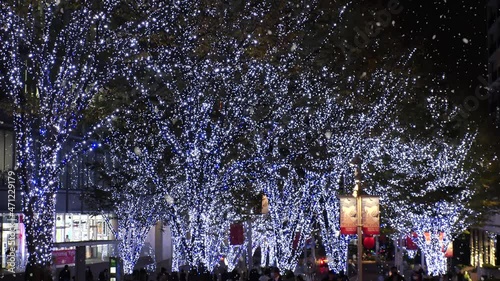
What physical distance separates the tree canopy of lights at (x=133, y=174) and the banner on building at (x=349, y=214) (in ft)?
19.8

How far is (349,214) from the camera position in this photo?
17.3 meters

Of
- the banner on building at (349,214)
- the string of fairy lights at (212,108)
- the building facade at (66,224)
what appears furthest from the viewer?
the building facade at (66,224)

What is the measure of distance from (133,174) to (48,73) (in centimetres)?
1454

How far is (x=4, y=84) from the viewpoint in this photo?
1686 centimetres

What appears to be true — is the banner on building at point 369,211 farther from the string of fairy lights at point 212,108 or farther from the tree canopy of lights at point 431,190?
the tree canopy of lights at point 431,190

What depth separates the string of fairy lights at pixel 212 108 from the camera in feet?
52.1

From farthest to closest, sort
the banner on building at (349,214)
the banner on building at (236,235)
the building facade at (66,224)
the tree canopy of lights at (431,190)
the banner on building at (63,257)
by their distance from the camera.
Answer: the banner on building at (63,257), the tree canopy of lights at (431,190), the building facade at (66,224), the banner on building at (236,235), the banner on building at (349,214)

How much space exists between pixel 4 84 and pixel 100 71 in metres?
2.23

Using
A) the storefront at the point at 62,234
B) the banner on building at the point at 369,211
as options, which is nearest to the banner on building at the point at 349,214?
the banner on building at the point at 369,211

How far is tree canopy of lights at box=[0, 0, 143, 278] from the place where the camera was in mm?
15320

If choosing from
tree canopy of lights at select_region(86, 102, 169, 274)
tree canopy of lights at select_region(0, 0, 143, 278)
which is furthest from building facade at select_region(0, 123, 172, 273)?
tree canopy of lights at select_region(0, 0, 143, 278)

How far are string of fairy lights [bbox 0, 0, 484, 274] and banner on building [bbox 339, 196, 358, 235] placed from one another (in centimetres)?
372

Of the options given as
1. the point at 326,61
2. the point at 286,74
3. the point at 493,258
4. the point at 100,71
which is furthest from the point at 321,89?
the point at 493,258

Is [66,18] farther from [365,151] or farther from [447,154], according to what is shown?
[447,154]
